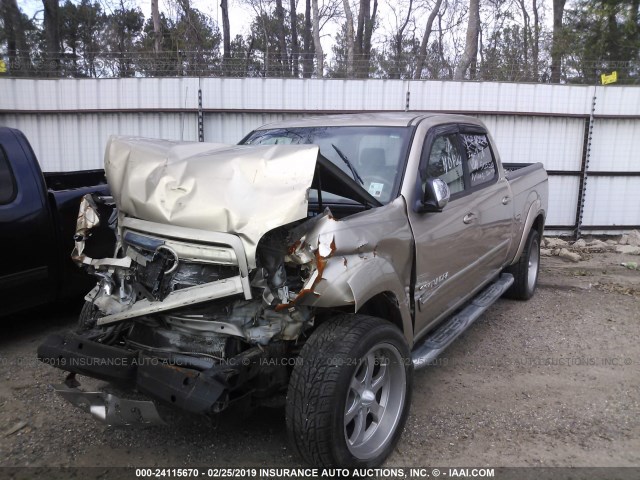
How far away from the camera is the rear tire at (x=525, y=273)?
227 inches

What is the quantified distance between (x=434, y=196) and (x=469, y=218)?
2.97 ft

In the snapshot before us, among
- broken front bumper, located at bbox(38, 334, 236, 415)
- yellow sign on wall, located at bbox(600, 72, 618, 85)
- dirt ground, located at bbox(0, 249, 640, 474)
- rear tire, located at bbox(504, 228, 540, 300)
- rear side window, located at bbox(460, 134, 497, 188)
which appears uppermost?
yellow sign on wall, located at bbox(600, 72, 618, 85)

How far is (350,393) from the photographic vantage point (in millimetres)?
2719

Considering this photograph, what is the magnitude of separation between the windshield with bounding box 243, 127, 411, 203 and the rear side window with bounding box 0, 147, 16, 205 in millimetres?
2279

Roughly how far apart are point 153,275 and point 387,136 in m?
1.93

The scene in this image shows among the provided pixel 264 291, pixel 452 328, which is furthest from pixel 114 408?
pixel 452 328

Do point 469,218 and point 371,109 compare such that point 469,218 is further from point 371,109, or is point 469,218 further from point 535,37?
point 535,37

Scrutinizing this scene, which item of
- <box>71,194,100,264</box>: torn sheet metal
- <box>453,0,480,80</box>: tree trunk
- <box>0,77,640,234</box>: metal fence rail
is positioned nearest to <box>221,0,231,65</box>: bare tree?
<box>453,0,480,80</box>: tree trunk

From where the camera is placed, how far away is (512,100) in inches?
362

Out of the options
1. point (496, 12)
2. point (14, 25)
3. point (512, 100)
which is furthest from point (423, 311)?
point (496, 12)

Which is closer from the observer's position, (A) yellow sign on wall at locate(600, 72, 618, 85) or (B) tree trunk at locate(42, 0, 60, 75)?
(A) yellow sign on wall at locate(600, 72, 618, 85)

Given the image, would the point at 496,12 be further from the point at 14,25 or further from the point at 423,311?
the point at 423,311

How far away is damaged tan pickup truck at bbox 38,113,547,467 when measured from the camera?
2.48 metres

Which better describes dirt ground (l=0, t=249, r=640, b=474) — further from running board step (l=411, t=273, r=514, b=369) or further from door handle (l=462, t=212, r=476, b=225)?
door handle (l=462, t=212, r=476, b=225)
